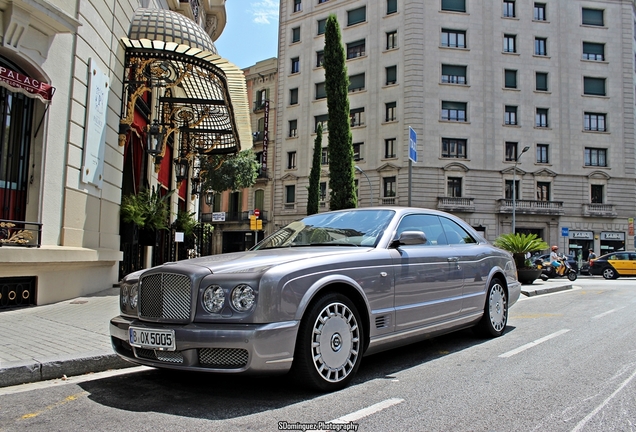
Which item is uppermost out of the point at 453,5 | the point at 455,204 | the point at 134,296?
the point at 453,5

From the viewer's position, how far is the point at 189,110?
1612 cm

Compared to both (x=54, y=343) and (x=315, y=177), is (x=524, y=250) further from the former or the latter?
(x=315, y=177)

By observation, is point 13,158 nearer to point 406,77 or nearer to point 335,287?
point 335,287

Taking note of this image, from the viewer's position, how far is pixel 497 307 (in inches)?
252

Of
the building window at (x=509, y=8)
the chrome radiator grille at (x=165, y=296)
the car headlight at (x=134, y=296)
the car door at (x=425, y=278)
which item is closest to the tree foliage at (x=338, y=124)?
A: the car door at (x=425, y=278)

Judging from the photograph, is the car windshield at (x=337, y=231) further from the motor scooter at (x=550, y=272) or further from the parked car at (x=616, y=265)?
the parked car at (x=616, y=265)

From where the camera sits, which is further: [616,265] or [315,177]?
[315,177]

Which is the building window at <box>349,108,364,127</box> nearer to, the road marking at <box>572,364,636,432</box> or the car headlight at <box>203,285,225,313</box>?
the road marking at <box>572,364,636,432</box>

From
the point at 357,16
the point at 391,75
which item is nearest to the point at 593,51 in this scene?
the point at 391,75

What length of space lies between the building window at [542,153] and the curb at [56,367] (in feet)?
128

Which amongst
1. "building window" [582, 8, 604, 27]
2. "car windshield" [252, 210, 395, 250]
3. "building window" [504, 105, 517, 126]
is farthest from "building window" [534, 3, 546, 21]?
"car windshield" [252, 210, 395, 250]

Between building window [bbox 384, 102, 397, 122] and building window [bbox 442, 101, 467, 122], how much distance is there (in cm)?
375

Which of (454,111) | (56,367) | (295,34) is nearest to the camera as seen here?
(56,367)

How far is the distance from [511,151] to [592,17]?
42.9ft
